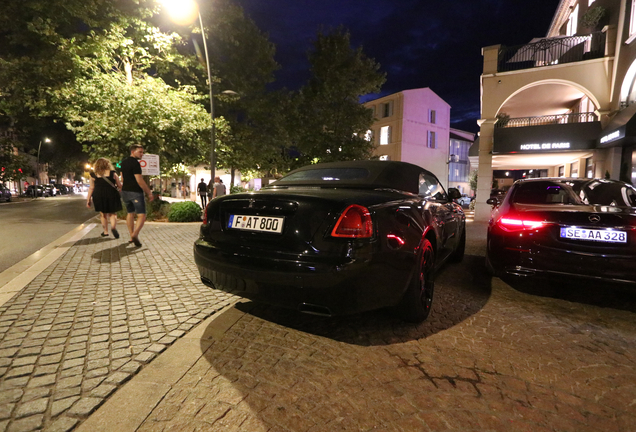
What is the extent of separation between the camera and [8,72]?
400 inches

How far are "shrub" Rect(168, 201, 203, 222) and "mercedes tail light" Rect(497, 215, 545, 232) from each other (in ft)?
33.6

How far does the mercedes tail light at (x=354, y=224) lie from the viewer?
232cm

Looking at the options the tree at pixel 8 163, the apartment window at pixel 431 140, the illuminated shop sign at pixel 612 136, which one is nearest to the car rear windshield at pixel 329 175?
the illuminated shop sign at pixel 612 136

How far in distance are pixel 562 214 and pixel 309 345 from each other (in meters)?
2.92

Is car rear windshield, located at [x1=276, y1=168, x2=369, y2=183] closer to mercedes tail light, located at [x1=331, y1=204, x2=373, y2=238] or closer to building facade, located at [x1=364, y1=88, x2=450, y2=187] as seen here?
mercedes tail light, located at [x1=331, y1=204, x2=373, y2=238]

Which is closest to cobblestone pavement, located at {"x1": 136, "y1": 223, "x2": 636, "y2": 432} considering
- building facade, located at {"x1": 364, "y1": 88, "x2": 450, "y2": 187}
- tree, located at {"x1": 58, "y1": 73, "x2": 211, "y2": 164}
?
tree, located at {"x1": 58, "y1": 73, "x2": 211, "y2": 164}

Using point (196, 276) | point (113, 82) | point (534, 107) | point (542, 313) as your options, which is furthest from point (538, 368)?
point (534, 107)

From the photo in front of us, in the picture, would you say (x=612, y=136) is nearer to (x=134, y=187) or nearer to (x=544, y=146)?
(x=544, y=146)

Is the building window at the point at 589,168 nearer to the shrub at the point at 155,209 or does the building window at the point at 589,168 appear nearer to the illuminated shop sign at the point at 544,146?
the illuminated shop sign at the point at 544,146

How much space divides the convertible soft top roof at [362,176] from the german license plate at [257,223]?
92 cm

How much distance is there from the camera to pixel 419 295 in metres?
2.85

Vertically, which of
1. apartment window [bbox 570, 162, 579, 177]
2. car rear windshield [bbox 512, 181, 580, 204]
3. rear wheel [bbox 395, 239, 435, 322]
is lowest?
rear wheel [bbox 395, 239, 435, 322]

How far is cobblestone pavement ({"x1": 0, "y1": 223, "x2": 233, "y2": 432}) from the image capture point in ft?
6.06

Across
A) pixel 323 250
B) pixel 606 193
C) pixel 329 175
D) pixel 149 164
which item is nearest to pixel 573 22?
pixel 606 193
